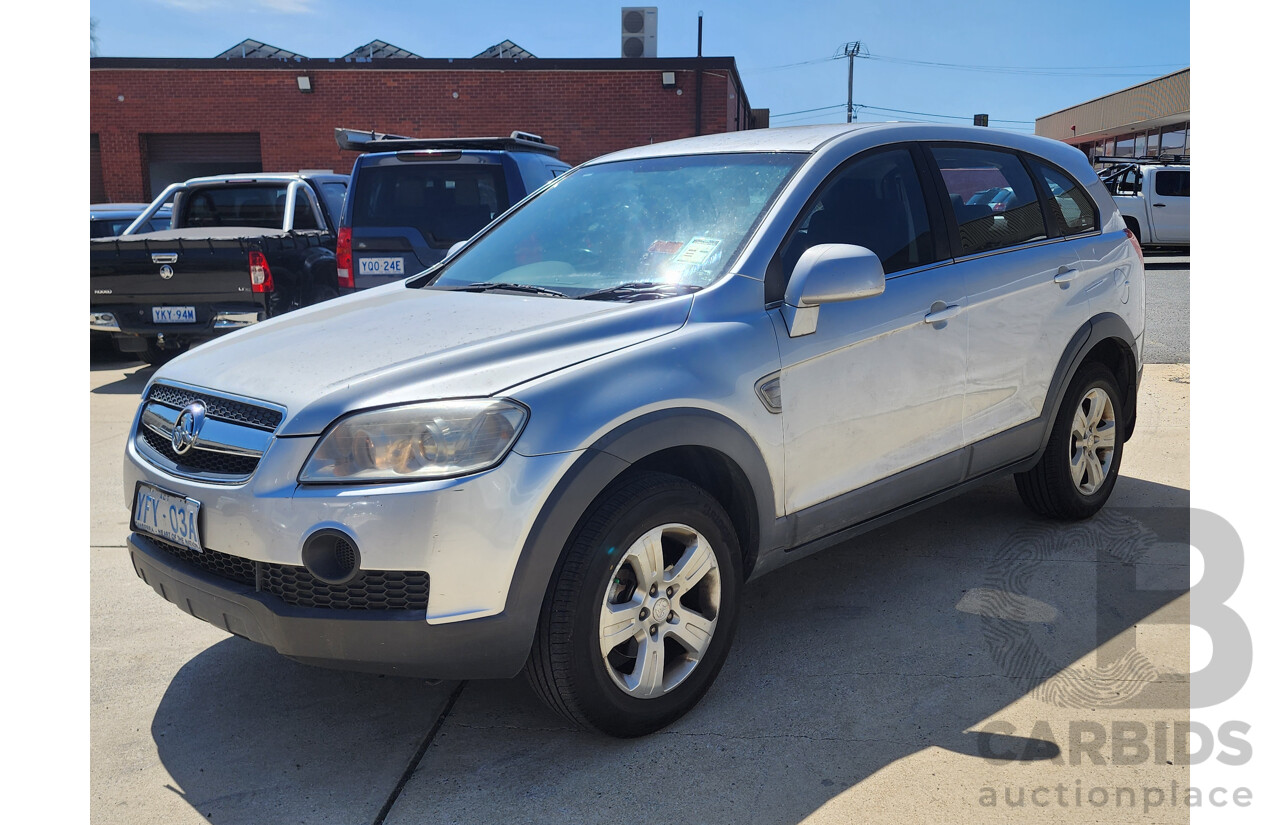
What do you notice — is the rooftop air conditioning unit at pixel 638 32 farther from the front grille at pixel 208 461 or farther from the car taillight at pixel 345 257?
the front grille at pixel 208 461

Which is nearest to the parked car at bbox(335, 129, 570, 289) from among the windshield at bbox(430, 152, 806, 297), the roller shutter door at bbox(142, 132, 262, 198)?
the windshield at bbox(430, 152, 806, 297)

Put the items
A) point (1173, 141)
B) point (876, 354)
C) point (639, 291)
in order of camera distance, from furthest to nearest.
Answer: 1. point (1173, 141)
2. point (876, 354)
3. point (639, 291)

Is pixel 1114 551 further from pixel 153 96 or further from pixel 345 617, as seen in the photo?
pixel 153 96

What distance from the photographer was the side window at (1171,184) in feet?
64.3

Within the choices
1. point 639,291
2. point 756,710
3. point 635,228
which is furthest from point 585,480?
point 635,228

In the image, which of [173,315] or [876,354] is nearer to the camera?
[876,354]

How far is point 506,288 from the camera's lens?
12.0 feet

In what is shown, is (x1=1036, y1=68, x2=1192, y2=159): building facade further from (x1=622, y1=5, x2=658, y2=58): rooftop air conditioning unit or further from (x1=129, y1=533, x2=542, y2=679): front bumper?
(x1=129, y1=533, x2=542, y2=679): front bumper

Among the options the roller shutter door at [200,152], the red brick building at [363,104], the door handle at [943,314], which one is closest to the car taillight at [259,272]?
the door handle at [943,314]

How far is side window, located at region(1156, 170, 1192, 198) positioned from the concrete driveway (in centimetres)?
1771

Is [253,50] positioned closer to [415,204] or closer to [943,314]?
[415,204]

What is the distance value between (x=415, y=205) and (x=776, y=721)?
19.6 feet

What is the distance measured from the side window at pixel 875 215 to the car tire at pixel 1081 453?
4.06ft

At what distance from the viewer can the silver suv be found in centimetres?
261
